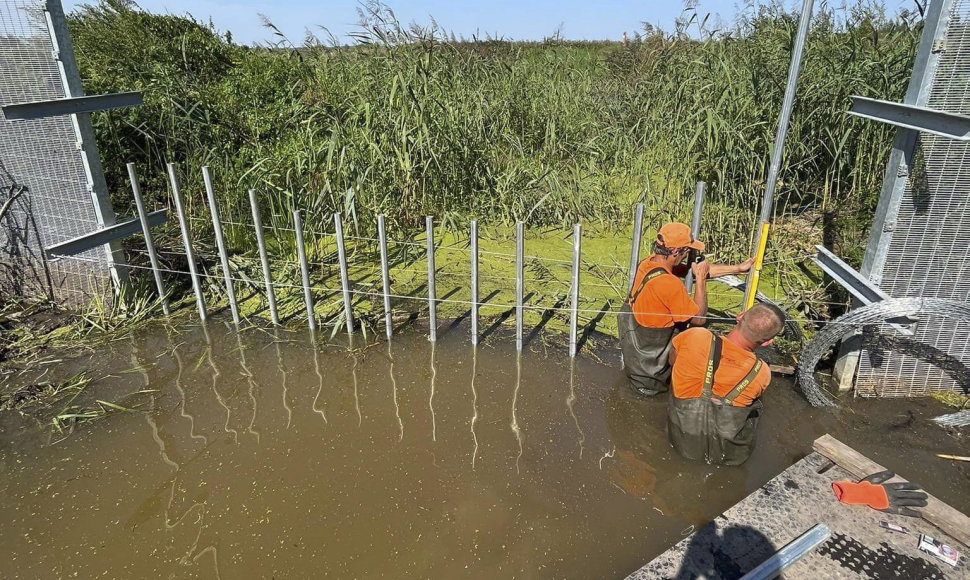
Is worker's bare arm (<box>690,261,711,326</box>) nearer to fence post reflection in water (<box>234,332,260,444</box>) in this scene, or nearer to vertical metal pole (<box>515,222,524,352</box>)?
vertical metal pole (<box>515,222,524,352</box>)

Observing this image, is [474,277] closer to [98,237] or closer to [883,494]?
[883,494]

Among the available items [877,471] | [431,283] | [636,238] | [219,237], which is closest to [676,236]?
[636,238]

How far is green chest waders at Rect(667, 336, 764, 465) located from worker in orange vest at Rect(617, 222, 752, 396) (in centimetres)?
46

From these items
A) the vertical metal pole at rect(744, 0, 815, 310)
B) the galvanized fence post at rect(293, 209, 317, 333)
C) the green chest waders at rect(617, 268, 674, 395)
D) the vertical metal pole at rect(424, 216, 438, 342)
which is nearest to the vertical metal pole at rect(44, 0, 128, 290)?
the galvanized fence post at rect(293, 209, 317, 333)

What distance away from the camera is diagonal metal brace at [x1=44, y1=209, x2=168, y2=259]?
13.6ft

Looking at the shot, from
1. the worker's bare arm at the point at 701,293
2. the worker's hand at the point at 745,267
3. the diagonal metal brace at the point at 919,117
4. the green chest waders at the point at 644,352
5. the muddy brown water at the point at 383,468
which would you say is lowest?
the muddy brown water at the point at 383,468

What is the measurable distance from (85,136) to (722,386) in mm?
4685

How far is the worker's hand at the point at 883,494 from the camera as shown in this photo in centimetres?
262

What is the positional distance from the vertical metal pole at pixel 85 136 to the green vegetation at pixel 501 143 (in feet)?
1.79

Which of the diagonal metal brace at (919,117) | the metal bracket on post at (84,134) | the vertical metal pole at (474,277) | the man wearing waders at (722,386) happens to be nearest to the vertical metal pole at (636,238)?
the man wearing waders at (722,386)

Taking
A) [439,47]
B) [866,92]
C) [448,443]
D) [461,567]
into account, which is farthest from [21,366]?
[866,92]

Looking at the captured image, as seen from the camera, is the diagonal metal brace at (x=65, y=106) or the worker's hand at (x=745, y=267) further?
the diagonal metal brace at (x=65, y=106)

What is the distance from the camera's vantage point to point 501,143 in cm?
659

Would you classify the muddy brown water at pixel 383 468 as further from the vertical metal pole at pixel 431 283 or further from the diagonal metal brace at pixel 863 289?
the diagonal metal brace at pixel 863 289
